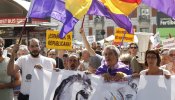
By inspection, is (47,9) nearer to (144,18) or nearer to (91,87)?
(91,87)

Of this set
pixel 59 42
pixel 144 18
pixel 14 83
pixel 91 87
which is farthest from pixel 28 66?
pixel 144 18

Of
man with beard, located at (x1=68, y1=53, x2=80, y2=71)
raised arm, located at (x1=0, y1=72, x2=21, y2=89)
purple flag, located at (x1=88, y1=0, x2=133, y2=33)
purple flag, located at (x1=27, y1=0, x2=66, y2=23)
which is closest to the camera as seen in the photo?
raised arm, located at (x1=0, y1=72, x2=21, y2=89)

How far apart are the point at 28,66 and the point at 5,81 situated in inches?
28.3

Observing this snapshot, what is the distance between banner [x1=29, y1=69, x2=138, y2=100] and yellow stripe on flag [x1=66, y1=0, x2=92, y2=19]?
792 mm

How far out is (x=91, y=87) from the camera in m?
6.37

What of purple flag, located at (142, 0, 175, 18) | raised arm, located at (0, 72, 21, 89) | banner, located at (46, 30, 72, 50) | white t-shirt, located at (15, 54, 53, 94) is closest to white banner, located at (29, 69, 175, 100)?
raised arm, located at (0, 72, 21, 89)

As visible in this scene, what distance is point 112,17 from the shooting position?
24.3 ft

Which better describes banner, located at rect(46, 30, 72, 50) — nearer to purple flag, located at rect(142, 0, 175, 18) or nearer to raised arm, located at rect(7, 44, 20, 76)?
purple flag, located at rect(142, 0, 175, 18)

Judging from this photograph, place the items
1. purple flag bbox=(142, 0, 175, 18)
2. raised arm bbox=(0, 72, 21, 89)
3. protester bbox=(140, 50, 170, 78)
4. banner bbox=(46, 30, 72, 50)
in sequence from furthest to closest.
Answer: banner bbox=(46, 30, 72, 50)
purple flag bbox=(142, 0, 175, 18)
raised arm bbox=(0, 72, 21, 89)
protester bbox=(140, 50, 170, 78)

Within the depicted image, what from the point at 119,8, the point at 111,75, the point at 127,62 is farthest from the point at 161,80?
the point at 127,62

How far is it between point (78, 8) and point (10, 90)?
4.98ft

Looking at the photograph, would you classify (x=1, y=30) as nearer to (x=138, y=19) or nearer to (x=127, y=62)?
(x=127, y=62)

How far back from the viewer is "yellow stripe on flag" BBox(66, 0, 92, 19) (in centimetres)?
643

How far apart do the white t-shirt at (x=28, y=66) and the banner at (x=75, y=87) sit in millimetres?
581
